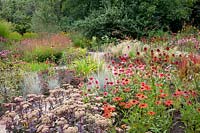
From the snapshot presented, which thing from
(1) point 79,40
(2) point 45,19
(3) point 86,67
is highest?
(2) point 45,19

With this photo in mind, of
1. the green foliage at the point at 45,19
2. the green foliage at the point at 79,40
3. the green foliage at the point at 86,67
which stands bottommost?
the green foliage at the point at 79,40

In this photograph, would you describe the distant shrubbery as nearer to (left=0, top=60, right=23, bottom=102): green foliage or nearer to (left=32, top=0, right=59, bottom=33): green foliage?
(left=32, top=0, right=59, bottom=33): green foliage

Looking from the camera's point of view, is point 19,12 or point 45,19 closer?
point 45,19

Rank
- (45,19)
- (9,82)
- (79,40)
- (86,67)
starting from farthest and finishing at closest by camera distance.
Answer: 1. (45,19)
2. (79,40)
3. (86,67)
4. (9,82)

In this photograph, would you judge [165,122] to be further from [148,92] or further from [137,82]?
[137,82]

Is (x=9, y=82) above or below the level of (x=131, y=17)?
below

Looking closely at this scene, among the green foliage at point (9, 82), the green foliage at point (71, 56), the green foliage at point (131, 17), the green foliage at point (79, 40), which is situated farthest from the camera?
the green foliage at point (131, 17)

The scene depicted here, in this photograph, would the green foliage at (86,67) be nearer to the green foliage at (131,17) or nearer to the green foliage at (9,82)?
the green foliage at (9,82)

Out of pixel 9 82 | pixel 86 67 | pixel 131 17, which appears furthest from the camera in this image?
pixel 131 17

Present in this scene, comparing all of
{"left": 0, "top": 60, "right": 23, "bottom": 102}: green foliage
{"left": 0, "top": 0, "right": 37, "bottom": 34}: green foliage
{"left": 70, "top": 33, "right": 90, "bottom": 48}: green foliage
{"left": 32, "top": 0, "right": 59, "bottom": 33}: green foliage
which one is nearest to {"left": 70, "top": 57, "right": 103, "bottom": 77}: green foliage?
{"left": 0, "top": 60, "right": 23, "bottom": 102}: green foliage

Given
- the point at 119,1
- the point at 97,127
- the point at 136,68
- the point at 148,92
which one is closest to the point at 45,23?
the point at 119,1

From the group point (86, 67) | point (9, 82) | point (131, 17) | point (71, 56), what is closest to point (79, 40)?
point (131, 17)

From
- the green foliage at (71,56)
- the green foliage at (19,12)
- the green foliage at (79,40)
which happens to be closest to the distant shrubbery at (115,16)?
the green foliage at (79,40)

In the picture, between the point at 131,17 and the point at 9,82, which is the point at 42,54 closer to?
the point at 9,82
